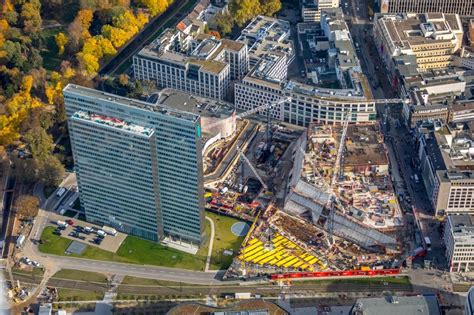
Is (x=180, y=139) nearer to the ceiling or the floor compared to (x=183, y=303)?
nearer to the ceiling

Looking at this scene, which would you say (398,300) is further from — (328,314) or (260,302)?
(260,302)

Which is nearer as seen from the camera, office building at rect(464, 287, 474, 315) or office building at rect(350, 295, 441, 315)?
office building at rect(464, 287, 474, 315)

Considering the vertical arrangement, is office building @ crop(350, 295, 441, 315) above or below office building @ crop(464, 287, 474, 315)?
below

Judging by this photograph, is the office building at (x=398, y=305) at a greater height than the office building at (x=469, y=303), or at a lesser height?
lesser

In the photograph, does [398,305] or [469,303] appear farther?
[398,305]

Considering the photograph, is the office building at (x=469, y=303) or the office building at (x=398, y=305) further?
the office building at (x=398, y=305)

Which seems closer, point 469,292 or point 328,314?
point 469,292

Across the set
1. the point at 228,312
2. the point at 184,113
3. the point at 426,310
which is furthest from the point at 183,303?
the point at 426,310

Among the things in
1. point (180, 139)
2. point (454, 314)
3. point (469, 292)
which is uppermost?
point (180, 139)

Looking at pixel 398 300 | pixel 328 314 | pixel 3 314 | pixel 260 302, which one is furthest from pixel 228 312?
pixel 3 314

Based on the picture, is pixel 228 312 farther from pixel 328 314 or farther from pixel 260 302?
pixel 328 314

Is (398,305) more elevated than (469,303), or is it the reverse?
(469,303)
